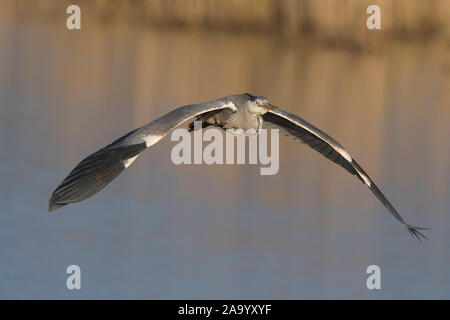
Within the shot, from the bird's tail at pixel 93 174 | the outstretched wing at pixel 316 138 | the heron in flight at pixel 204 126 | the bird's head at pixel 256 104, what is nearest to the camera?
the bird's tail at pixel 93 174

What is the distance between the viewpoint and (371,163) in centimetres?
1497

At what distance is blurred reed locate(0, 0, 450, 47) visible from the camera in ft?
62.3

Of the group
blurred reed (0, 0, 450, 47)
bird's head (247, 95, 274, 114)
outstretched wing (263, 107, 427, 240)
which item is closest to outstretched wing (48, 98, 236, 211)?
bird's head (247, 95, 274, 114)

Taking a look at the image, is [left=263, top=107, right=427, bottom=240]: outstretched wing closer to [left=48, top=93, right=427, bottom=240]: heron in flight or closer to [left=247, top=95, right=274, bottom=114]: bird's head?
[left=48, top=93, right=427, bottom=240]: heron in flight

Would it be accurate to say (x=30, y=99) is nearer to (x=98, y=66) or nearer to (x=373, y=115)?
(x=98, y=66)

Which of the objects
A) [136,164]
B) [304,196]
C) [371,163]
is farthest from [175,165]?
[371,163]

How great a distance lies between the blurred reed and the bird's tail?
1228 cm

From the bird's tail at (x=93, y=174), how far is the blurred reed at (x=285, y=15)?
12278 mm

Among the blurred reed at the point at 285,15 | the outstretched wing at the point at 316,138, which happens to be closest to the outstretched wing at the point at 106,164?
the outstretched wing at the point at 316,138

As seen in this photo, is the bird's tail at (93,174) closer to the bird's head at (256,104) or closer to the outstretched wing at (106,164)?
the outstretched wing at (106,164)

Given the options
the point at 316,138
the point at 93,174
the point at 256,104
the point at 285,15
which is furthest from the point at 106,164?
the point at 285,15

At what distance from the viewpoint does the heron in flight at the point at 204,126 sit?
665 cm

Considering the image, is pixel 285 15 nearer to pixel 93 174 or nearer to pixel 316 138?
pixel 316 138

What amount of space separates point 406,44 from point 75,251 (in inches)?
557
